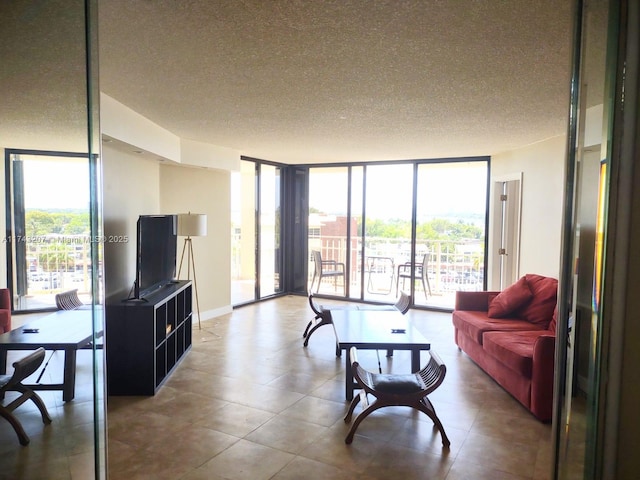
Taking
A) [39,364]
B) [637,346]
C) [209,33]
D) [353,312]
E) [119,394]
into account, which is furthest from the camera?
[353,312]

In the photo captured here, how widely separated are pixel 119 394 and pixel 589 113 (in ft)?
12.6

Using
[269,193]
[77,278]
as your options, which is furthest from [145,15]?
[269,193]

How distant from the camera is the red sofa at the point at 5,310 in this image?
1.35m

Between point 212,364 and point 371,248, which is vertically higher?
point 371,248

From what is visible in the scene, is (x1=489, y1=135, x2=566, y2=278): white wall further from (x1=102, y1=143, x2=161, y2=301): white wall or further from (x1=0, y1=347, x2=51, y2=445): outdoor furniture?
(x1=0, y1=347, x2=51, y2=445): outdoor furniture

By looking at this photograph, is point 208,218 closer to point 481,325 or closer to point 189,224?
point 189,224

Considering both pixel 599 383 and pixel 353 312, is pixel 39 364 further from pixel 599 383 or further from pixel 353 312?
pixel 353 312

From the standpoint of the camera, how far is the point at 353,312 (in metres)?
4.82

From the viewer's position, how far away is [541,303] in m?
4.49

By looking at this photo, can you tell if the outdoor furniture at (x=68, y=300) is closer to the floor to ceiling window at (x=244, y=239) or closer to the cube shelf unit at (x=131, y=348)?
the cube shelf unit at (x=131, y=348)

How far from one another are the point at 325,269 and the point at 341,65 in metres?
5.65

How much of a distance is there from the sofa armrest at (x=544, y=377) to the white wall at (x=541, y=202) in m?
1.89

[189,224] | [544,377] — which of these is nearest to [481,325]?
[544,377]

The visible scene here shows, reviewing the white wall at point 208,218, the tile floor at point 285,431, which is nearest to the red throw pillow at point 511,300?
the tile floor at point 285,431
